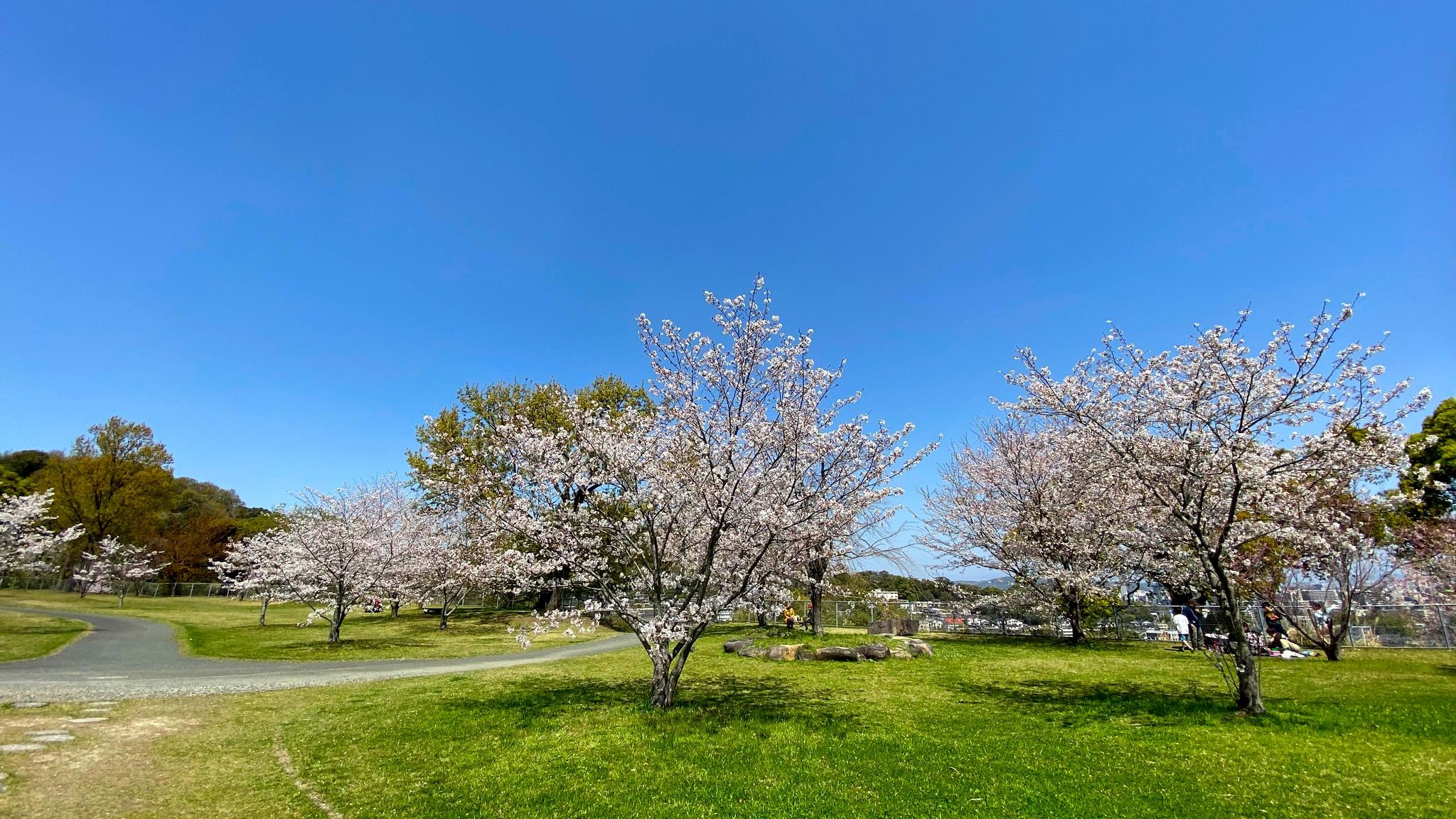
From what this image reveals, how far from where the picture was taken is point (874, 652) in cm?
1627

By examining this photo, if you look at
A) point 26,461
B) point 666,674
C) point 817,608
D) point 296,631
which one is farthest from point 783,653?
point 26,461

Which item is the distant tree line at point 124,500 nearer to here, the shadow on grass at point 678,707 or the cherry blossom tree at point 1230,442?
the shadow on grass at point 678,707

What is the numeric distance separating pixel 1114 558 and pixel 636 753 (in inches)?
491

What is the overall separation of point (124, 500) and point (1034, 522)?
2246 inches

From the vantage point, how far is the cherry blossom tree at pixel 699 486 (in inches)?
390

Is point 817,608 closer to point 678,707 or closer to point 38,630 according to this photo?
point 678,707

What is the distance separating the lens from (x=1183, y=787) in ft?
20.2

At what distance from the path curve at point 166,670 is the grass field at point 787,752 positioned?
177 cm

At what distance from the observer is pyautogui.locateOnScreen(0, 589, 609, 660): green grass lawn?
19.6 meters

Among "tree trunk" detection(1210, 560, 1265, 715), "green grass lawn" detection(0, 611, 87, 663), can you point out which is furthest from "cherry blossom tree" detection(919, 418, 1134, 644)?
"green grass lawn" detection(0, 611, 87, 663)

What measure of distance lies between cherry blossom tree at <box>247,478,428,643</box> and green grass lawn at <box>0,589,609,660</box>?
1550mm

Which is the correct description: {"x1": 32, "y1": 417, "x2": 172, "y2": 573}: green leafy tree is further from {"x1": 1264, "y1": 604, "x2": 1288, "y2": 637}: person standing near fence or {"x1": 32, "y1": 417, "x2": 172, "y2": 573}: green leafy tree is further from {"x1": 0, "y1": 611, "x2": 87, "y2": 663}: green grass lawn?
{"x1": 1264, "y1": 604, "x2": 1288, "y2": 637}: person standing near fence

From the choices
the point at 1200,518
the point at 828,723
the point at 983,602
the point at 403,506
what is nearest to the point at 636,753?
the point at 828,723

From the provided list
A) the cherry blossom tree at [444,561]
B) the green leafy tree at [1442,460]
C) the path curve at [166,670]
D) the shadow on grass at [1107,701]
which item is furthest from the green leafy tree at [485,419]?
the green leafy tree at [1442,460]
